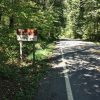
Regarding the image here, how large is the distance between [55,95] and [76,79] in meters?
2.75

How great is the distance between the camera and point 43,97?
9234 mm

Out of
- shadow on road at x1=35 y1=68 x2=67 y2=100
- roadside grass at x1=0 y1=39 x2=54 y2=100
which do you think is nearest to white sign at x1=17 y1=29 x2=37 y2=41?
roadside grass at x1=0 y1=39 x2=54 y2=100

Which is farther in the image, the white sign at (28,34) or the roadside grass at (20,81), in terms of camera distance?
the white sign at (28,34)

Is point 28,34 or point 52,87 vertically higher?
point 28,34

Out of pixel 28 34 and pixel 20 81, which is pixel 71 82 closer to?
pixel 20 81

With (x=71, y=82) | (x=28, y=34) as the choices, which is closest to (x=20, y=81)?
(x=71, y=82)

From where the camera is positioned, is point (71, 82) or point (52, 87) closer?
point (52, 87)

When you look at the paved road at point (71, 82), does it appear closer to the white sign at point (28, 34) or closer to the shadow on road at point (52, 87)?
the shadow on road at point (52, 87)

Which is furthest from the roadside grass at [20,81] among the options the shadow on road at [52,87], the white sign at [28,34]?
the white sign at [28,34]

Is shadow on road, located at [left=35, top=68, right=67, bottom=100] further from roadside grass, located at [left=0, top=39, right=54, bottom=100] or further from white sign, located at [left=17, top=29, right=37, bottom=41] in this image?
white sign, located at [left=17, top=29, right=37, bottom=41]

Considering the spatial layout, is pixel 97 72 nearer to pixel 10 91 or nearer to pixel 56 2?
pixel 10 91

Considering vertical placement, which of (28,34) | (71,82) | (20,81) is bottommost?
(71,82)

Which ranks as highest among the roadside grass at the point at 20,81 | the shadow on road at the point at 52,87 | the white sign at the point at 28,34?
the white sign at the point at 28,34

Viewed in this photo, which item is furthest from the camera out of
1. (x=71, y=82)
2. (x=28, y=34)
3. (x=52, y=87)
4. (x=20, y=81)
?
(x=28, y=34)
